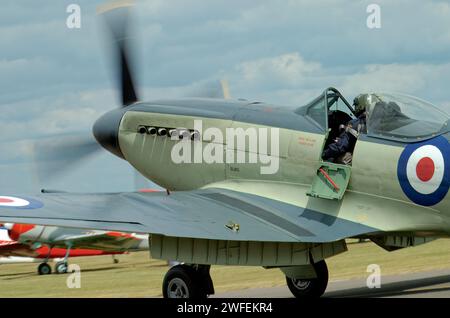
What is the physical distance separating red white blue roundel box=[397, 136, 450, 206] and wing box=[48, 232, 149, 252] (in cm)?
2132

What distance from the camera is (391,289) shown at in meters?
12.0

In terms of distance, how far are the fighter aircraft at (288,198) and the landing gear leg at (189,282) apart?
14 mm

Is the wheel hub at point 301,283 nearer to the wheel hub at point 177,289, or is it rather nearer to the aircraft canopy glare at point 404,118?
the wheel hub at point 177,289

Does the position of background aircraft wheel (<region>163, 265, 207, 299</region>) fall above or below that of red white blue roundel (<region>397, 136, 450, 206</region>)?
below

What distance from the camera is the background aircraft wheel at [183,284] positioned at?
33.4 ft

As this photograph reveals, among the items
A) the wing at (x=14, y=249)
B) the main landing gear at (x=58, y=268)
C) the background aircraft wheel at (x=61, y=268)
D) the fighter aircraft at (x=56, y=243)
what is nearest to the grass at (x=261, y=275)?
the background aircraft wheel at (x=61, y=268)

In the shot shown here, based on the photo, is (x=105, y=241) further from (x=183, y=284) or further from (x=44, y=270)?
(x=183, y=284)

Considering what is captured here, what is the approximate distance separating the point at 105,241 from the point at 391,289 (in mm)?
19996

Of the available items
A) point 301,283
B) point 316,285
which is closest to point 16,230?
point 301,283

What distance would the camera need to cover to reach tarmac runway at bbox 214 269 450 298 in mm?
11086

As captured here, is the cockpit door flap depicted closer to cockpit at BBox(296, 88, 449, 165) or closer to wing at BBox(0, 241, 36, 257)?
cockpit at BBox(296, 88, 449, 165)

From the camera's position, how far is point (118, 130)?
1294cm

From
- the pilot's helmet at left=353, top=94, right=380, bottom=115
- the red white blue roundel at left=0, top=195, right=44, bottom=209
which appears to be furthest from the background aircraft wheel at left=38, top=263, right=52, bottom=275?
the pilot's helmet at left=353, top=94, right=380, bottom=115

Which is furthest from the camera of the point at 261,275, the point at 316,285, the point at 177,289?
the point at 261,275
